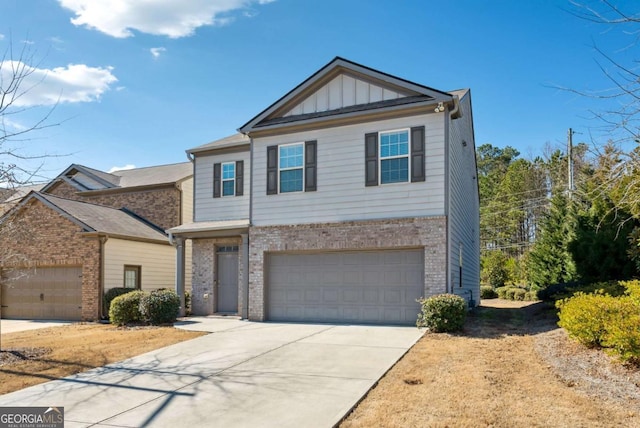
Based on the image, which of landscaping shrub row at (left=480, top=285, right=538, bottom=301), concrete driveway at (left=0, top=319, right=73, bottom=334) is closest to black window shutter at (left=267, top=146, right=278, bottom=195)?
concrete driveway at (left=0, top=319, right=73, bottom=334)

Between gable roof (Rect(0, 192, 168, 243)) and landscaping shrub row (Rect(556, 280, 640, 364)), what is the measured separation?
15334 mm

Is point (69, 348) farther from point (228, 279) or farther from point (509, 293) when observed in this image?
point (509, 293)

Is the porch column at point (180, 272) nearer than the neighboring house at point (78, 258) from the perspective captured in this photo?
Yes

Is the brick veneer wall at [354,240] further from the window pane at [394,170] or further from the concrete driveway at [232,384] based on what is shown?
the concrete driveway at [232,384]

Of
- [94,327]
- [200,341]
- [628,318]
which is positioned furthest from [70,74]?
[628,318]

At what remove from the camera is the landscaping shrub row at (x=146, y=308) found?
1523cm

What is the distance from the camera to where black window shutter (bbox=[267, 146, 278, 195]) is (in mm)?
15843

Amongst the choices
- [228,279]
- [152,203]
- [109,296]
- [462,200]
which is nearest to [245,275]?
[228,279]

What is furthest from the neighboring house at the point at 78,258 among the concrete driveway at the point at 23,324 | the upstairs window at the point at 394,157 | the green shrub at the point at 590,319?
the green shrub at the point at 590,319

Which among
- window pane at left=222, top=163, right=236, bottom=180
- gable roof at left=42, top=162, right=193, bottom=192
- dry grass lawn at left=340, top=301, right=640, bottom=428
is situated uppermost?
gable roof at left=42, top=162, right=193, bottom=192

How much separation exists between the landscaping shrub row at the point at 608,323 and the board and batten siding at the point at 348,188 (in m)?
5.07

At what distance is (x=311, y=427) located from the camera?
5.77 m

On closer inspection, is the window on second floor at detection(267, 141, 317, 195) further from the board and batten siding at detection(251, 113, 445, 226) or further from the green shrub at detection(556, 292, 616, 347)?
the green shrub at detection(556, 292, 616, 347)

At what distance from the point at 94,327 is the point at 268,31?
10.7 m
